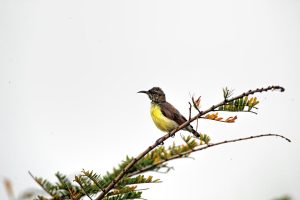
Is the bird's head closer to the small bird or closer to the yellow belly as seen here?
the small bird

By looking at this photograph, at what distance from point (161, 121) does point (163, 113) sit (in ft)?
0.88

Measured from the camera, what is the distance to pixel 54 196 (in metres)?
1.83

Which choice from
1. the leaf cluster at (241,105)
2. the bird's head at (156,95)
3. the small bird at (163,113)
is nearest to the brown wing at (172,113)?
the small bird at (163,113)

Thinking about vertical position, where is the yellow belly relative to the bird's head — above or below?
below

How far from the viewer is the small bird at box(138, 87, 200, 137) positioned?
8141 mm

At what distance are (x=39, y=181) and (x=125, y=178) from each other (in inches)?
15.4

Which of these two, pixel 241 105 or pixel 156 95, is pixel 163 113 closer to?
pixel 156 95

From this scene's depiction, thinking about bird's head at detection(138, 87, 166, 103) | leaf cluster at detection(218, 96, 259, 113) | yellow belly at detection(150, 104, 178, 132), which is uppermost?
bird's head at detection(138, 87, 166, 103)

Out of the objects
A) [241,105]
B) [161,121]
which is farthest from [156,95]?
[241,105]

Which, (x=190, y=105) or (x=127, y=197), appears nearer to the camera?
(x=127, y=197)

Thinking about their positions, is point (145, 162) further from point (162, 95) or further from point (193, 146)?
point (162, 95)

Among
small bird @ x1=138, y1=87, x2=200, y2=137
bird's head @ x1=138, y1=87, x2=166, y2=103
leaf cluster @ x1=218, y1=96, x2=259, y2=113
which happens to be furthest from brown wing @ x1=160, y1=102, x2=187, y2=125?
leaf cluster @ x1=218, y1=96, x2=259, y2=113

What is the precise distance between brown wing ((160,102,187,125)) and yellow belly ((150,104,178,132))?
8cm

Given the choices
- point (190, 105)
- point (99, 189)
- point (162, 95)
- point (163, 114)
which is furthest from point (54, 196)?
point (162, 95)
